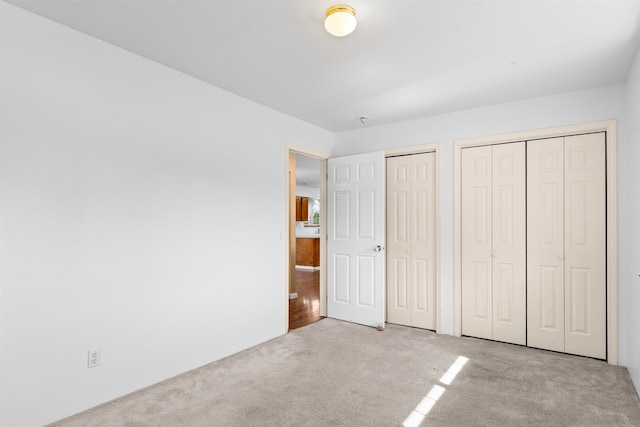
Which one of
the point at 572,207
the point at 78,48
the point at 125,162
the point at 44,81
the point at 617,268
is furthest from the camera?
the point at 572,207

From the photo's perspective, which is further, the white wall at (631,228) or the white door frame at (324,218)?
the white door frame at (324,218)

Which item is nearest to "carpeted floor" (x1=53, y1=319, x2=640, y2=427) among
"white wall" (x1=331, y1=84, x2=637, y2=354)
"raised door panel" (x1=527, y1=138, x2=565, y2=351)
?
"raised door panel" (x1=527, y1=138, x2=565, y2=351)

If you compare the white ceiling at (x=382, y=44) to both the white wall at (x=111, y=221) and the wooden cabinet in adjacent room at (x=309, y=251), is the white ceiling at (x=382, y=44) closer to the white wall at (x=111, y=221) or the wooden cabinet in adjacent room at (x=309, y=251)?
the white wall at (x=111, y=221)

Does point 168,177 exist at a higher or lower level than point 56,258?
higher

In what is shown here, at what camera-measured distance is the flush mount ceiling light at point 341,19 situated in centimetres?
195

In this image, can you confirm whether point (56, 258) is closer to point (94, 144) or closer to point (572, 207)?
point (94, 144)

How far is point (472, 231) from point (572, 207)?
906 mm

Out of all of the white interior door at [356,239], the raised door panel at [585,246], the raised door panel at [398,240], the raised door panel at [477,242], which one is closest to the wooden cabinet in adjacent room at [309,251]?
the white interior door at [356,239]

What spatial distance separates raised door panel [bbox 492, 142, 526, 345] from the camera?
3.48 meters

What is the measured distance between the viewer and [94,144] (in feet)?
7.68

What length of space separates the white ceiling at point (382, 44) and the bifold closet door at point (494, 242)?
69 centimetres

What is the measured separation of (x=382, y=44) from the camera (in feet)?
7.83

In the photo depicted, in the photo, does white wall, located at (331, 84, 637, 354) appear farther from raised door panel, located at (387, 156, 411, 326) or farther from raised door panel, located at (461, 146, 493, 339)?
raised door panel, located at (387, 156, 411, 326)

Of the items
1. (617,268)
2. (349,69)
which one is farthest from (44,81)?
(617,268)
